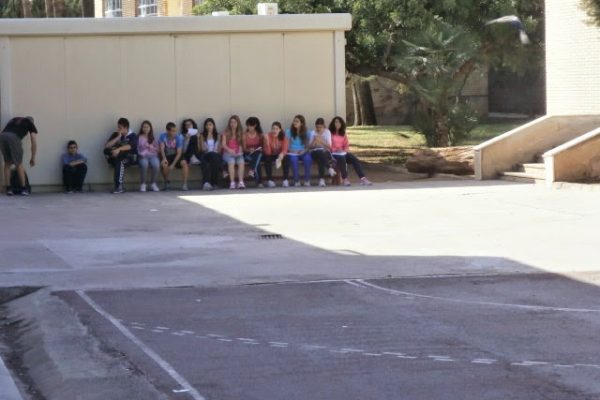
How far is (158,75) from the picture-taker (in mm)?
21250

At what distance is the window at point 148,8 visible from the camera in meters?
45.9

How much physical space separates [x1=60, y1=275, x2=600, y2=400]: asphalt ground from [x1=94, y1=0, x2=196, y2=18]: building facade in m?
30.1

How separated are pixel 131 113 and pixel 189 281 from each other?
10.8m

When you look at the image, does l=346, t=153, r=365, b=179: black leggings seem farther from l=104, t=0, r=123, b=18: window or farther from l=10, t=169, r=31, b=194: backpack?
l=104, t=0, r=123, b=18: window

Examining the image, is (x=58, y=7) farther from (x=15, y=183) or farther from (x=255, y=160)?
(x=255, y=160)

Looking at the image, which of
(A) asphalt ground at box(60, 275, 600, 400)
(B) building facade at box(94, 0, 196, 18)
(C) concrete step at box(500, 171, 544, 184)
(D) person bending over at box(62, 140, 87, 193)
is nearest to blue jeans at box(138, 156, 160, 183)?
(D) person bending over at box(62, 140, 87, 193)

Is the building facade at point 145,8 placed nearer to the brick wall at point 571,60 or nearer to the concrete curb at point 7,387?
the brick wall at point 571,60

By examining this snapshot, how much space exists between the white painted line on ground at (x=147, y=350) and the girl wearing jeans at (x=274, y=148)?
10.9m

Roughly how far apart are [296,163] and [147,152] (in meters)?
2.74

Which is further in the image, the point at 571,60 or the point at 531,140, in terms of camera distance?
the point at 571,60

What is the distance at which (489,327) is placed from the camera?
8500 mm

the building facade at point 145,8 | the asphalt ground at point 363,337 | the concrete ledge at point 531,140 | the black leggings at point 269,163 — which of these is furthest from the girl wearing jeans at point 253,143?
the building facade at point 145,8

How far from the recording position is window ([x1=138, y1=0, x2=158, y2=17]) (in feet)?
151

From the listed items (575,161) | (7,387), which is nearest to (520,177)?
(575,161)
